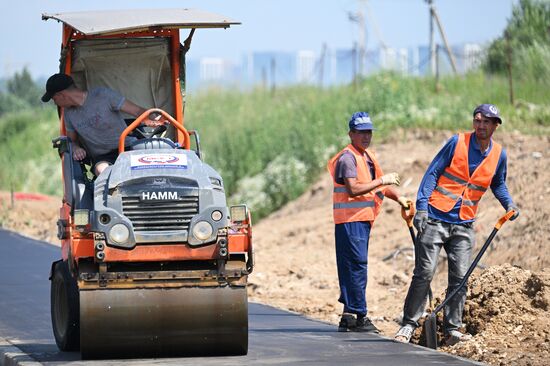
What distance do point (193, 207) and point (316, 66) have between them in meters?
27.2

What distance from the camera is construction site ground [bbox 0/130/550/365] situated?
10211 millimetres

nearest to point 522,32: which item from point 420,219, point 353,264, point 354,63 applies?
point 354,63

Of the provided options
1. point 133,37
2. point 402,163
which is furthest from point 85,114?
point 402,163

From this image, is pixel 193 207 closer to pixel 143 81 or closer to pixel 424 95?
pixel 143 81

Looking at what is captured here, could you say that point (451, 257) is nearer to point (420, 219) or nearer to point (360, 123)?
point (420, 219)

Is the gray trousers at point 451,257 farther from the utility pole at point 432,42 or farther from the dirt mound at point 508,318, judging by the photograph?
the utility pole at point 432,42

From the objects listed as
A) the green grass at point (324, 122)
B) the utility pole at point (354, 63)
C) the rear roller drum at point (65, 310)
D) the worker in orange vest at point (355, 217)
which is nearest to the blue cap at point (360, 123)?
the worker in orange vest at point (355, 217)

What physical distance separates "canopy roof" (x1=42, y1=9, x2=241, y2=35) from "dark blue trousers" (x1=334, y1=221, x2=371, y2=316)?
2193mm

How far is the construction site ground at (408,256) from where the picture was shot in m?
10.2

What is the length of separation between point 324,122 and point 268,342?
15703 mm

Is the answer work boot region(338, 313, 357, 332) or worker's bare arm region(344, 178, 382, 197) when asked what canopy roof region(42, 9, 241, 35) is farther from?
work boot region(338, 313, 357, 332)

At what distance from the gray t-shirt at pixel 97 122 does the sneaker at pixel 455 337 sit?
316 centimetres

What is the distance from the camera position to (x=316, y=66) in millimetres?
36375

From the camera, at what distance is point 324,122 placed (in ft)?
84.8
